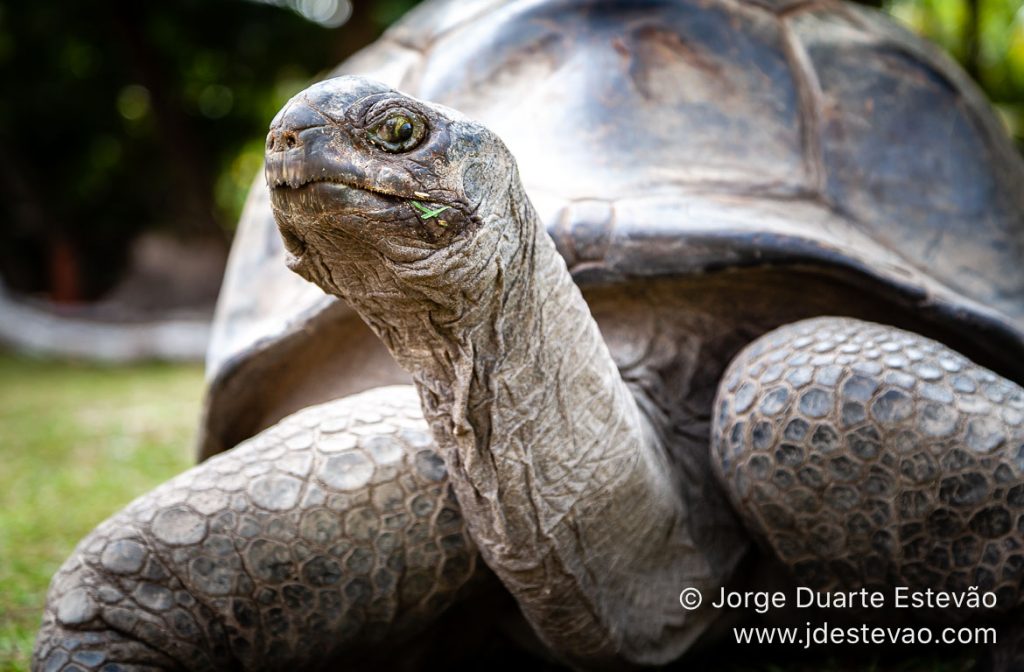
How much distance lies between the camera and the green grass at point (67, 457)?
9.61ft

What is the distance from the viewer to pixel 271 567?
6.44ft

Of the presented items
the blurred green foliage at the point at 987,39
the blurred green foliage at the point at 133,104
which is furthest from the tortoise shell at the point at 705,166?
the blurred green foliage at the point at 133,104

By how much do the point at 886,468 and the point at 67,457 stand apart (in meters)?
4.10

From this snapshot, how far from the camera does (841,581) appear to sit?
1998 mm

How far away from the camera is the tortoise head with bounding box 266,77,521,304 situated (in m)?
1.37

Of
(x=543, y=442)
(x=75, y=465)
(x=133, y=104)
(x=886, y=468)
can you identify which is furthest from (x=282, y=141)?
(x=133, y=104)

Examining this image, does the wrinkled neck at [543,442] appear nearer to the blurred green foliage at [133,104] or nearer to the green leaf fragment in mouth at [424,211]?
the green leaf fragment in mouth at [424,211]

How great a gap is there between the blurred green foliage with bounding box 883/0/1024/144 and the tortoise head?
7.62 meters

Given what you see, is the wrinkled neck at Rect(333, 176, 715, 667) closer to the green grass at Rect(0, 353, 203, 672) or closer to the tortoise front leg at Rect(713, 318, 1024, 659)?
the tortoise front leg at Rect(713, 318, 1024, 659)

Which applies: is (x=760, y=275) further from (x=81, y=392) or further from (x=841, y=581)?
(x=81, y=392)

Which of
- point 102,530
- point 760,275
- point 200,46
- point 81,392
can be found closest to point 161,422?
point 81,392

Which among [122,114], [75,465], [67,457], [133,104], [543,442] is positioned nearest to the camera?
[543,442]

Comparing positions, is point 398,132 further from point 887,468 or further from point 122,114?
point 122,114

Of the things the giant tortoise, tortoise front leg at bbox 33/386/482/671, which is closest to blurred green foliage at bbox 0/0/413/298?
the giant tortoise
